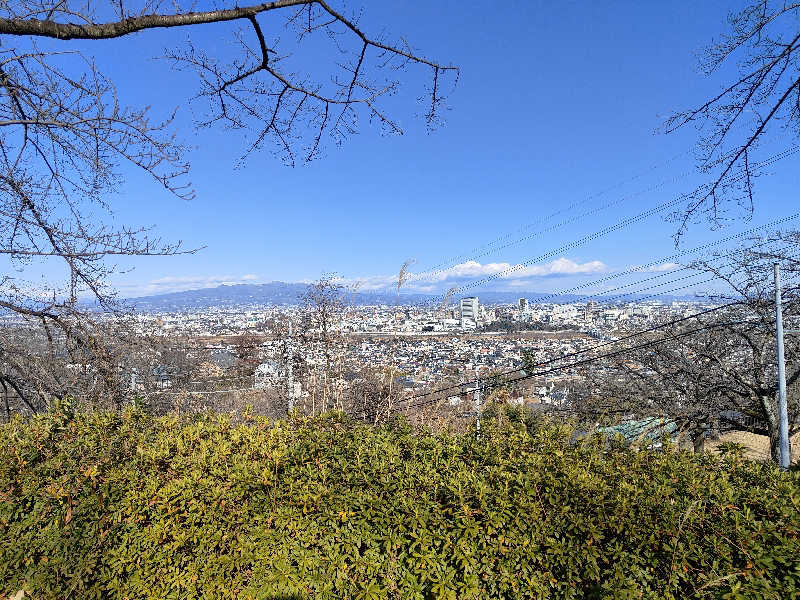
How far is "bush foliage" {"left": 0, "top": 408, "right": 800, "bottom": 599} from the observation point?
167cm

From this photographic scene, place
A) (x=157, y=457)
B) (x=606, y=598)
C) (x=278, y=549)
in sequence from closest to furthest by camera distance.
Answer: (x=606, y=598) < (x=278, y=549) < (x=157, y=457)

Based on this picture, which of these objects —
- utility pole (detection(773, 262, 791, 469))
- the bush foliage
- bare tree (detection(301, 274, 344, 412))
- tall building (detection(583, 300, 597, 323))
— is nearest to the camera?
the bush foliage

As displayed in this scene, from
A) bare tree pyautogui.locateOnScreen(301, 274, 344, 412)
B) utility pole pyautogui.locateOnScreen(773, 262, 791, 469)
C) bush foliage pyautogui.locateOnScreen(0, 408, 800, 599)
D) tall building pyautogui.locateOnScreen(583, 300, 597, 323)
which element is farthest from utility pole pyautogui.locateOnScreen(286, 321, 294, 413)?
tall building pyautogui.locateOnScreen(583, 300, 597, 323)

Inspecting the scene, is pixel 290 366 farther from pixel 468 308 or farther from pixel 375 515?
pixel 375 515

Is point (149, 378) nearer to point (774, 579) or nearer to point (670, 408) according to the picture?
point (774, 579)

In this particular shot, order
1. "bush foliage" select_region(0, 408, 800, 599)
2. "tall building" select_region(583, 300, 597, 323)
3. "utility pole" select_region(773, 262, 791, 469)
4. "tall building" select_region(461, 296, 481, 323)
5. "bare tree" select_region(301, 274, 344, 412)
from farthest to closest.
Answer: "tall building" select_region(583, 300, 597, 323) < "tall building" select_region(461, 296, 481, 323) < "bare tree" select_region(301, 274, 344, 412) < "utility pole" select_region(773, 262, 791, 469) < "bush foliage" select_region(0, 408, 800, 599)

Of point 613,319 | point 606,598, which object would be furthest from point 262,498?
point 613,319

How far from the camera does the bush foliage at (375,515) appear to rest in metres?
1.67

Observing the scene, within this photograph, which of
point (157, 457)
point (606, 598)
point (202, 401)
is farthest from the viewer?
point (202, 401)

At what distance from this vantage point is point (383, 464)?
2.34 m

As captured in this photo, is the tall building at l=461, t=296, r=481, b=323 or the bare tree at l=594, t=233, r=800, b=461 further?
the tall building at l=461, t=296, r=481, b=323

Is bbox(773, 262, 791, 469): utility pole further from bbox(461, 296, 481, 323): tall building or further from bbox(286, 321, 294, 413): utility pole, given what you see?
bbox(286, 321, 294, 413): utility pole

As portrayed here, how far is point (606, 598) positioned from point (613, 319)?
13.2m

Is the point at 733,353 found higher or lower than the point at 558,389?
higher
